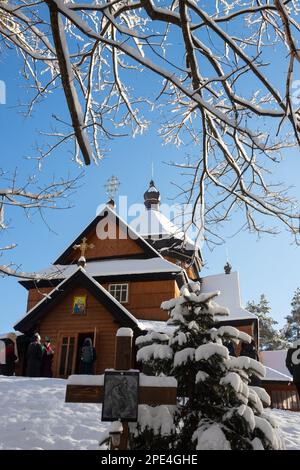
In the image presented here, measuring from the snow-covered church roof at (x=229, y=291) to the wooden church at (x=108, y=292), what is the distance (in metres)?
0.05

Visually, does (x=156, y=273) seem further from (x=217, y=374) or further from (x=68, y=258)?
(x=217, y=374)

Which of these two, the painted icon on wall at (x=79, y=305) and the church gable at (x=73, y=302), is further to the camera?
the painted icon on wall at (x=79, y=305)

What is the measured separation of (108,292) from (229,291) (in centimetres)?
906

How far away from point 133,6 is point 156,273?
50.0 ft

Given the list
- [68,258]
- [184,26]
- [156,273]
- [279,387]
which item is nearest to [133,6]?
[184,26]

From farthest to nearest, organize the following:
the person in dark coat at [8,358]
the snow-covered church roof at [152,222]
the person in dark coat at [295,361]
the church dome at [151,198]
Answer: the church dome at [151,198]
the snow-covered church roof at [152,222]
the person in dark coat at [8,358]
the person in dark coat at [295,361]

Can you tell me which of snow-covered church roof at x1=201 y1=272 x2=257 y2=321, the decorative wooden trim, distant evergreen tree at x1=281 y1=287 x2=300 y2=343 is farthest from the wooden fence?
distant evergreen tree at x1=281 y1=287 x2=300 y2=343

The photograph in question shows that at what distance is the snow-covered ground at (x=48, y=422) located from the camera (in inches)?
262

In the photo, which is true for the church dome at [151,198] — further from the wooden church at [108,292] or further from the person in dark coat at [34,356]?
the person in dark coat at [34,356]

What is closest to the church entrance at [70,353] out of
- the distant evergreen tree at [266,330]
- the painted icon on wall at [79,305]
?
the painted icon on wall at [79,305]

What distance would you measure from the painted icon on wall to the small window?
2.77 metres

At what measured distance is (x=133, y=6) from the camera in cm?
525

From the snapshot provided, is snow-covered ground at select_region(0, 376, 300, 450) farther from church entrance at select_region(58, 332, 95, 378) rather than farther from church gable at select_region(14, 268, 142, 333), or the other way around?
church gable at select_region(14, 268, 142, 333)

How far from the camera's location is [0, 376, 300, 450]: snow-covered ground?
6.65 m
